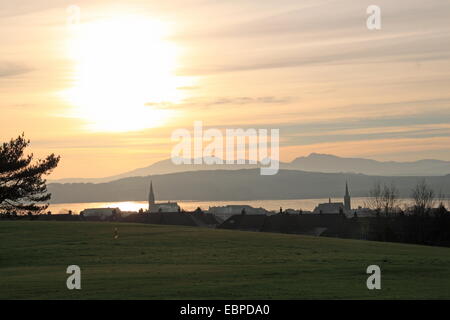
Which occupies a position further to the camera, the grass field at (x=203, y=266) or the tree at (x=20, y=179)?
the tree at (x=20, y=179)

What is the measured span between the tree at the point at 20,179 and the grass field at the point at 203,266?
3.97 meters

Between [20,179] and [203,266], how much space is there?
1548 inches

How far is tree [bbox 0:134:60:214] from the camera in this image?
76662 millimetres

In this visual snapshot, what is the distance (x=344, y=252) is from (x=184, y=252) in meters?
11.2

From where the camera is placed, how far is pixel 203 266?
145 ft

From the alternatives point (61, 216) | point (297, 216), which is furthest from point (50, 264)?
point (61, 216)

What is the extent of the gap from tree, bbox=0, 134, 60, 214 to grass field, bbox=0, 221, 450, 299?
3.97 metres

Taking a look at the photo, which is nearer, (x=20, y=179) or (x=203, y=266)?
(x=203, y=266)

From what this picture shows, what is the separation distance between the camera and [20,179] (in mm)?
78312

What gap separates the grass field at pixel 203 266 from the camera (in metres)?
32.2

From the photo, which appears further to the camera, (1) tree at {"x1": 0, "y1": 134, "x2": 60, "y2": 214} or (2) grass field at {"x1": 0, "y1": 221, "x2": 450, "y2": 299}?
(1) tree at {"x1": 0, "y1": 134, "x2": 60, "y2": 214}

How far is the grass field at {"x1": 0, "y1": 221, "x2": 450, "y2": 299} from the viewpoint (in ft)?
106
